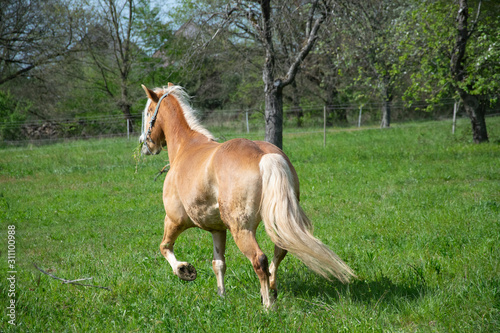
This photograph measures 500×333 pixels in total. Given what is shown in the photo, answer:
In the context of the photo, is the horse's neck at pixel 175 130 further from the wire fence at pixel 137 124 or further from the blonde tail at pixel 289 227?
the wire fence at pixel 137 124

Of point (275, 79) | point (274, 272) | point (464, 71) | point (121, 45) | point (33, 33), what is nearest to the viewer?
point (274, 272)

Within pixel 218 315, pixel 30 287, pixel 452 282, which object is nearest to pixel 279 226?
pixel 218 315

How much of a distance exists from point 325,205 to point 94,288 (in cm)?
479

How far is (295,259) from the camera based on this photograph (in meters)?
4.91

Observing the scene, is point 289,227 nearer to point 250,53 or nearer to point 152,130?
point 152,130

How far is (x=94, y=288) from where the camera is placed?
4.24m

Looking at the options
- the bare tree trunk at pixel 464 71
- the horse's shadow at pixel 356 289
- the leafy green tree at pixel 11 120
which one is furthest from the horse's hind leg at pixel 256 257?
the leafy green tree at pixel 11 120

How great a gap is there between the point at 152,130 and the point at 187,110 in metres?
0.57

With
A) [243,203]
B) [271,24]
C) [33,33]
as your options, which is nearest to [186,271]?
[243,203]

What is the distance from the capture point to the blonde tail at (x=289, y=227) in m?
3.14

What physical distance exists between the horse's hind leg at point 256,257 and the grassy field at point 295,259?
17cm

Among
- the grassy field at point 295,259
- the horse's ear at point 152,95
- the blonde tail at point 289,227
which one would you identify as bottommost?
the grassy field at point 295,259

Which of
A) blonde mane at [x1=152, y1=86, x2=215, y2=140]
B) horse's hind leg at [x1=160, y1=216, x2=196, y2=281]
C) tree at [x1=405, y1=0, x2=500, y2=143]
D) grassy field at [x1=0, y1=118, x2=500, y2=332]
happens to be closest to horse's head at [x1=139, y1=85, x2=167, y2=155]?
blonde mane at [x1=152, y1=86, x2=215, y2=140]

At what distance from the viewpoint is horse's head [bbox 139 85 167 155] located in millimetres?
5020
